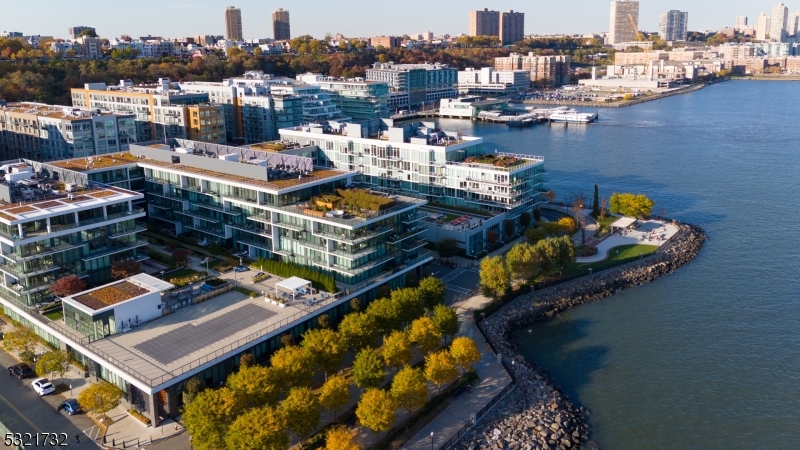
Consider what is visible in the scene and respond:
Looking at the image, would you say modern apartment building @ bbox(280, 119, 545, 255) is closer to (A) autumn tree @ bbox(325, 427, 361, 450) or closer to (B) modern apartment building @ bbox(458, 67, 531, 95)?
(A) autumn tree @ bbox(325, 427, 361, 450)

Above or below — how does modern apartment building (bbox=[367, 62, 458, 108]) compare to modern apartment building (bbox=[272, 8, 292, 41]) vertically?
below

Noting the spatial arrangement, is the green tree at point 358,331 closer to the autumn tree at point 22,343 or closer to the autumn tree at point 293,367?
the autumn tree at point 293,367

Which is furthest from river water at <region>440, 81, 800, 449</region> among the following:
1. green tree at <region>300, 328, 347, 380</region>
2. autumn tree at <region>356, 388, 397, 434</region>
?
green tree at <region>300, 328, 347, 380</region>

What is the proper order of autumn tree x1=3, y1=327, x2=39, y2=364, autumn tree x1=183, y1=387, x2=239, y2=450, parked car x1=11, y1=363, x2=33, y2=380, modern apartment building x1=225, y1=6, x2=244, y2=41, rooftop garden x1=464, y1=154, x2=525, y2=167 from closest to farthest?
autumn tree x1=183, y1=387, x2=239, y2=450 → parked car x1=11, y1=363, x2=33, y2=380 → autumn tree x1=3, y1=327, x2=39, y2=364 → rooftop garden x1=464, y1=154, x2=525, y2=167 → modern apartment building x1=225, y1=6, x2=244, y2=41

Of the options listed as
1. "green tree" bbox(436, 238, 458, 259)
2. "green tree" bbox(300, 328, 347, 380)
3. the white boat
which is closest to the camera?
"green tree" bbox(300, 328, 347, 380)

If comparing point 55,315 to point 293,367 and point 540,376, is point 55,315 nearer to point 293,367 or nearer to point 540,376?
point 293,367

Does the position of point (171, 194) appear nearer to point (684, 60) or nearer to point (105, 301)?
point (105, 301)

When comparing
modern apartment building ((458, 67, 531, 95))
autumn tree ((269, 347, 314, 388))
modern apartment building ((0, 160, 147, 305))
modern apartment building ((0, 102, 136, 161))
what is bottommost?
autumn tree ((269, 347, 314, 388))
